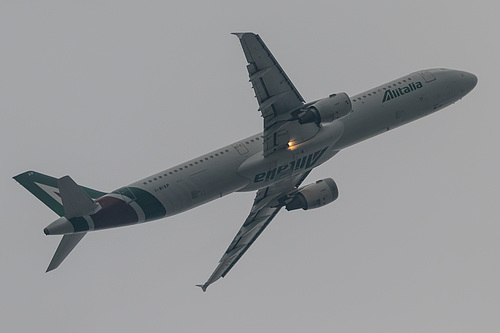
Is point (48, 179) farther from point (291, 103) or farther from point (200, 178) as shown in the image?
point (291, 103)

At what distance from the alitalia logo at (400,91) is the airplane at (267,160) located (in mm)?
71

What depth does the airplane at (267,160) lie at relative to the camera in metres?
66.3

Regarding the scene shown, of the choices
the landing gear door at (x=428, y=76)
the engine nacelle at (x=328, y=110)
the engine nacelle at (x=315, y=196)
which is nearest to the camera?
the engine nacelle at (x=328, y=110)

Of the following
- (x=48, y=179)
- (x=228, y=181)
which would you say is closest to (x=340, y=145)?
(x=228, y=181)

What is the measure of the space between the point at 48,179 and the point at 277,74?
16381 mm

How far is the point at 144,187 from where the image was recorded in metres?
68.9

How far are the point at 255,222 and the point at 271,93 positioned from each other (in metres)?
15.3

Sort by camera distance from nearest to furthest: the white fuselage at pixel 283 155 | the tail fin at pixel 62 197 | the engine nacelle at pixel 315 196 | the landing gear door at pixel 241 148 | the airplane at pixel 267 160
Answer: the tail fin at pixel 62 197, the airplane at pixel 267 160, the white fuselage at pixel 283 155, the landing gear door at pixel 241 148, the engine nacelle at pixel 315 196

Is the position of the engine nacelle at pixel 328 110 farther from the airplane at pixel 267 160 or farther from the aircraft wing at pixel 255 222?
the aircraft wing at pixel 255 222

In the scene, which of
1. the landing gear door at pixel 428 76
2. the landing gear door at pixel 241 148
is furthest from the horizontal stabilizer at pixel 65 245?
the landing gear door at pixel 428 76

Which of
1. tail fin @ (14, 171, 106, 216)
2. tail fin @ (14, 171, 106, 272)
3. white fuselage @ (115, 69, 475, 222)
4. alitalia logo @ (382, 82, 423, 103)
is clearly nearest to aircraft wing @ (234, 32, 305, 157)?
white fuselage @ (115, 69, 475, 222)

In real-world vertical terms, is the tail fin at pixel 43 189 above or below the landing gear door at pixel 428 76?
below

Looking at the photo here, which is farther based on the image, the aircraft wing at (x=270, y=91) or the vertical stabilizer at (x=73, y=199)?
the aircraft wing at (x=270, y=91)

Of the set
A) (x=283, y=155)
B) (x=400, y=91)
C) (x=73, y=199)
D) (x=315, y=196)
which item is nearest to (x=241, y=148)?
(x=283, y=155)
